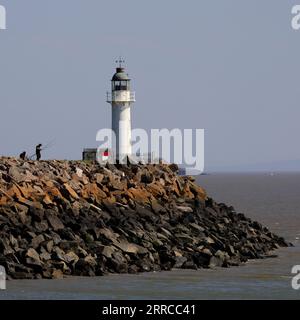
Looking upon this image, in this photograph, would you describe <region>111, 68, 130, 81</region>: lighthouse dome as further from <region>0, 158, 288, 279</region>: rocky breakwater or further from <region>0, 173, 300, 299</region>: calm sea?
<region>0, 173, 300, 299</region>: calm sea

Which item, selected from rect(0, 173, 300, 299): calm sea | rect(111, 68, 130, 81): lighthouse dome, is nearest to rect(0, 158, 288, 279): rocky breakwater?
rect(0, 173, 300, 299): calm sea

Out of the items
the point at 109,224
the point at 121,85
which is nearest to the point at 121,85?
the point at 121,85

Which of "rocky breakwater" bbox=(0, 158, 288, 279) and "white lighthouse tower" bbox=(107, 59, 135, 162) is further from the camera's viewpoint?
"white lighthouse tower" bbox=(107, 59, 135, 162)

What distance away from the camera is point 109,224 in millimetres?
41031

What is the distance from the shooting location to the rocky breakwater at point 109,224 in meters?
36.5

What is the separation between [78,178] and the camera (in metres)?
44.4

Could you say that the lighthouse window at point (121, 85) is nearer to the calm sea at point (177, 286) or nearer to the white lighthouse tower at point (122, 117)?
the white lighthouse tower at point (122, 117)

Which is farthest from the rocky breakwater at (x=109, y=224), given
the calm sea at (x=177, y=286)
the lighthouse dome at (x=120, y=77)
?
the lighthouse dome at (x=120, y=77)

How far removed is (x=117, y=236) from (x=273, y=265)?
5.98 metres

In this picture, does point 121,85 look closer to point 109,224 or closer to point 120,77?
point 120,77

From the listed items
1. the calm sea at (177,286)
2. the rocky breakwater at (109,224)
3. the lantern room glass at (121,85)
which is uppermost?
the lantern room glass at (121,85)

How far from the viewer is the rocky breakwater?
3647 cm

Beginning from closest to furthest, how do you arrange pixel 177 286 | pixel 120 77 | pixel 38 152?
pixel 177 286 < pixel 38 152 < pixel 120 77
